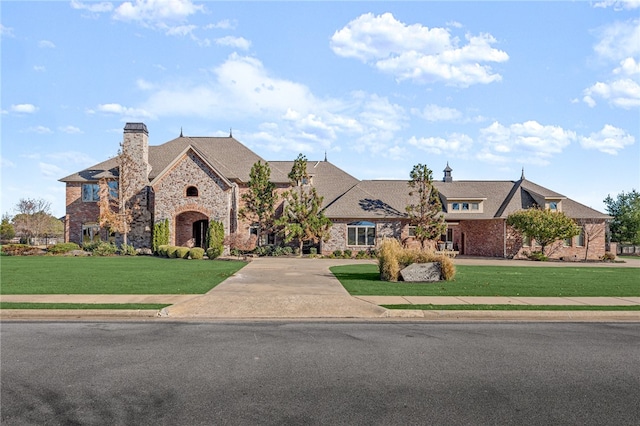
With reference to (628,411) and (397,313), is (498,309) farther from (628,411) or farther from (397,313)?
(628,411)

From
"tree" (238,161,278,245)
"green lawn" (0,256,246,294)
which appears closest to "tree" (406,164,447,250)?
"tree" (238,161,278,245)

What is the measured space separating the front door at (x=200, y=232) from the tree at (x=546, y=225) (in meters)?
26.3

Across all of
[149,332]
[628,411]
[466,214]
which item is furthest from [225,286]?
[466,214]

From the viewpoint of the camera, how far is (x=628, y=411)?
16.7 feet

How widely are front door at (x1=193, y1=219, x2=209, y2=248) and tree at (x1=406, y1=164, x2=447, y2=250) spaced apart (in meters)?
17.4

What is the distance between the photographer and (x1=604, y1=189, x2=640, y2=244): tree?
173 ft

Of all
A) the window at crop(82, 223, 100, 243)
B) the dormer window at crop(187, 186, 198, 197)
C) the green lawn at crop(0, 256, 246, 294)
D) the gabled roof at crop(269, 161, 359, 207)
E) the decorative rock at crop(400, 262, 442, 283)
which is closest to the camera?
the green lawn at crop(0, 256, 246, 294)

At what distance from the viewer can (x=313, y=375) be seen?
20.5 ft

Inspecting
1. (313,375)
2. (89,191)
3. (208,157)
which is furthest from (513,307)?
(89,191)

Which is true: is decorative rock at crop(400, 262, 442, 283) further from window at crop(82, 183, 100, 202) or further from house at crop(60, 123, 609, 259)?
window at crop(82, 183, 100, 202)

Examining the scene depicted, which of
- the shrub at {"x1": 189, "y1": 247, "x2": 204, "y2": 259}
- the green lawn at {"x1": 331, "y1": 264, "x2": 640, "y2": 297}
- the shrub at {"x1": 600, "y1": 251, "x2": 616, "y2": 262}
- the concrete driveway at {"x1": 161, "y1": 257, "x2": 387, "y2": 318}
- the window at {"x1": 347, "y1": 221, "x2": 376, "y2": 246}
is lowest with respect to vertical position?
the shrub at {"x1": 600, "y1": 251, "x2": 616, "y2": 262}

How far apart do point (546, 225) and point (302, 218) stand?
19535mm

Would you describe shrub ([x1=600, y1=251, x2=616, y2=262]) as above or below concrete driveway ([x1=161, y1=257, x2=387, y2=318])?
below

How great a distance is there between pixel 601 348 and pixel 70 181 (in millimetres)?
42189
